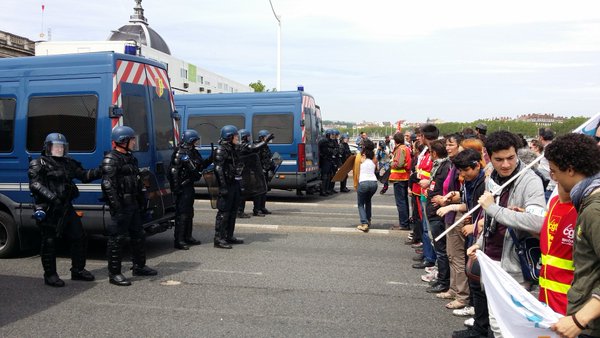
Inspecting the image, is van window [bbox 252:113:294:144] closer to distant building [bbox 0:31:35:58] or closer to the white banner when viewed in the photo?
the white banner

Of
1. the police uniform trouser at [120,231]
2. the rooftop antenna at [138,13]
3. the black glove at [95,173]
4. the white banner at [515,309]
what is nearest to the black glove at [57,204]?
the black glove at [95,173]

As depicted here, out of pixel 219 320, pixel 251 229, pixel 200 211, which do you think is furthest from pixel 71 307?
pixel 200 211

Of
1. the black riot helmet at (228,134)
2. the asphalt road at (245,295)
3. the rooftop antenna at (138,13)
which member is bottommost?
the asphalt road at (245,295)

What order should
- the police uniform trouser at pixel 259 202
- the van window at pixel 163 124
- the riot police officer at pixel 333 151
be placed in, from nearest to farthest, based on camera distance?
1. the van window at pixel 163 124
2. the police uniform trouser at pixel 259 202
3. the riot police officer at pixel 333 151

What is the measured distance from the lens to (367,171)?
9.50 m

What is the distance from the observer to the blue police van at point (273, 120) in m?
13.7

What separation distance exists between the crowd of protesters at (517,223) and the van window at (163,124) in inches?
150

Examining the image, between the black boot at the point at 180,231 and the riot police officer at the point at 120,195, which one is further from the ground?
the riot police officer at the point at 120,195

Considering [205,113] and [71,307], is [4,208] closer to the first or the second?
[71,307]

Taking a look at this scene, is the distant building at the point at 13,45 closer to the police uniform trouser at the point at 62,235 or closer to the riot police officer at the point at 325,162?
the riot police officer at the point at 325,162

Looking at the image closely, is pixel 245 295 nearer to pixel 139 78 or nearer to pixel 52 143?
pixel 52 143

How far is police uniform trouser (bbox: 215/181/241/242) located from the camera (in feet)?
27.3

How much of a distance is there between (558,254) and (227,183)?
20.1 ft

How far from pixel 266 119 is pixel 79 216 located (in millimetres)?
7355
